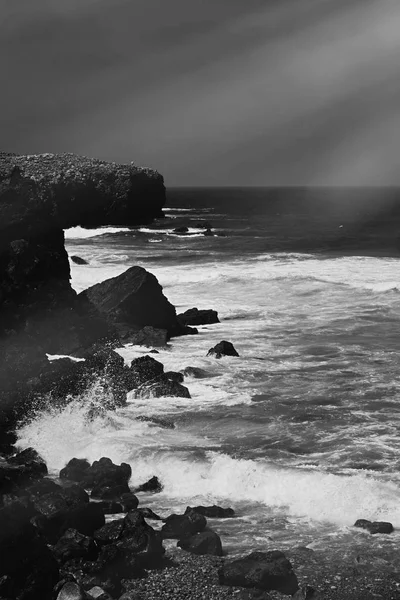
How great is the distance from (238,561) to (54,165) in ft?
289

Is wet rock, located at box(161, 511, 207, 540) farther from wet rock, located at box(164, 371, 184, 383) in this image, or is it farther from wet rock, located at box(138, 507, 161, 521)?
wet rock, located at box(164, 371, 184, 383)

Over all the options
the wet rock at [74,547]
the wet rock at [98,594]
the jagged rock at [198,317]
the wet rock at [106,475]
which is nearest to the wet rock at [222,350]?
the jagged rock at [198,317]

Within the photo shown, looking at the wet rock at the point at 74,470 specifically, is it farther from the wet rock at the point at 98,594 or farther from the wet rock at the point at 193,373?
the wet rock at the point at 193,373

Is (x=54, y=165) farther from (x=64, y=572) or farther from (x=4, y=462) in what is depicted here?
(x=64, y=572)

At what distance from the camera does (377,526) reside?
648 inches

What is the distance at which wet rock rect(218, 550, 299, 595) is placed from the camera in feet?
46.2

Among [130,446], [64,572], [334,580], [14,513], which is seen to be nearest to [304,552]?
[334,580]

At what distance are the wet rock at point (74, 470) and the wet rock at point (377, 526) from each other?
696 centimetres

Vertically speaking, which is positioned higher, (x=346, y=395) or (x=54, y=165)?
(x=54, y=165)

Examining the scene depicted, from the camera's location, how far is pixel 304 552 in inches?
606

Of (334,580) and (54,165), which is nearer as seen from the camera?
(334,580)

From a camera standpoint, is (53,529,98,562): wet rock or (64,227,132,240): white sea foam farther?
(64,227,132,240): white sea foam

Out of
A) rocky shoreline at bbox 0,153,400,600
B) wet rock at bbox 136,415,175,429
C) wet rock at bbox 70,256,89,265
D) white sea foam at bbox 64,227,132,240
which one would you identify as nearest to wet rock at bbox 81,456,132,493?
rocky shoreline at bbox 0,153,400,600

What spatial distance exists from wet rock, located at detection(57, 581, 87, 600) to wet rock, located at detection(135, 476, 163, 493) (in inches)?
219
